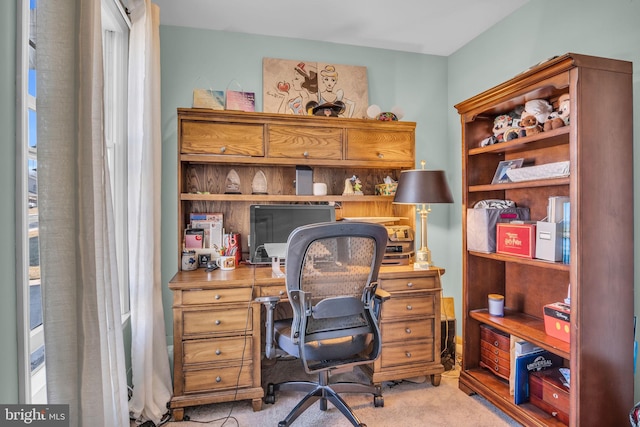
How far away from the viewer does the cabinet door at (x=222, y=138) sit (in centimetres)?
228

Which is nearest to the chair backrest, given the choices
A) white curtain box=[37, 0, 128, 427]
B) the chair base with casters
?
the chair base with casters

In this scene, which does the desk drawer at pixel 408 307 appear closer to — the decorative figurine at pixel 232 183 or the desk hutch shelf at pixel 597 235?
the desk hutch shelf at pixel 597 235

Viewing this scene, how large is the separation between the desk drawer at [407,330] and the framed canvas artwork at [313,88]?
1630 millimetres

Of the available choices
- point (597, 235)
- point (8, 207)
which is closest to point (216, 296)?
point (8, 207)

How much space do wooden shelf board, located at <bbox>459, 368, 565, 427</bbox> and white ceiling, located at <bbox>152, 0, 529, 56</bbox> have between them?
256 centimetres

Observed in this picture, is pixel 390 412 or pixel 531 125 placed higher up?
pixel 531 125

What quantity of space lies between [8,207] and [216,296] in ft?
3.92

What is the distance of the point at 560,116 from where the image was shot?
71.0 inches

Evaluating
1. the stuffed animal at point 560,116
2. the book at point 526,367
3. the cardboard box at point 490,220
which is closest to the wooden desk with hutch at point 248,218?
the cardboard box at point 490,220

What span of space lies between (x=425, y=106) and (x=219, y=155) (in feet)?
6.22

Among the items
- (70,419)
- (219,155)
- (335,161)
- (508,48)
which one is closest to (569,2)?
(508,48)

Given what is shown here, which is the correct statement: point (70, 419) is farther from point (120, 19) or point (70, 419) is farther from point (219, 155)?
point (120, 19)

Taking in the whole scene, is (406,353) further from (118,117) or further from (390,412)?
(118,117)

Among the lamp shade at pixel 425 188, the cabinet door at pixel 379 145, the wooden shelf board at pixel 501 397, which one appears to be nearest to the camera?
the wooden shelf board at pixel 501 397
